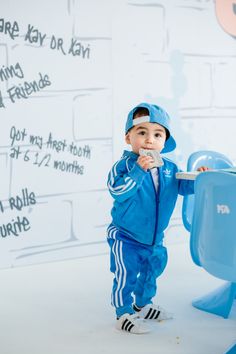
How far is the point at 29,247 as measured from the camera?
10.4ft

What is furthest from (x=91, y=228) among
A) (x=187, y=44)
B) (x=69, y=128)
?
(x=187, y=44)

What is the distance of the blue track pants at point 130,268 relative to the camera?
7.47ft

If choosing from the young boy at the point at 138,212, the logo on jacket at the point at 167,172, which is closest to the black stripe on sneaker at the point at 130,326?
the young boy at the point at 138,212

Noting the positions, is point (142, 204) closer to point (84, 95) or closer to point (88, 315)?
point (88, 315)

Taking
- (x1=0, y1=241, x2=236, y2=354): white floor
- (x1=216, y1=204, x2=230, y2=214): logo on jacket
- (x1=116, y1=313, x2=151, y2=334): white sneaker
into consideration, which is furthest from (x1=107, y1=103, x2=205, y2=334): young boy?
(x1=216, y1=204, x2=230, y2=214): logo on jacket

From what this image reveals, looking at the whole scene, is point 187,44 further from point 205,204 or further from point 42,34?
point 205,204

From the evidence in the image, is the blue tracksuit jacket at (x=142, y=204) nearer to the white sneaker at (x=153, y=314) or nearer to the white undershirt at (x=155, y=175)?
the white undershirt at (x=155, y=175)

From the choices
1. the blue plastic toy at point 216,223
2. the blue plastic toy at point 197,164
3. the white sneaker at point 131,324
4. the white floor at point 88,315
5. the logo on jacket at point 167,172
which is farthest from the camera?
the blue plastic toy at point 197,164

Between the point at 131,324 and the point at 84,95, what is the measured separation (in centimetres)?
137

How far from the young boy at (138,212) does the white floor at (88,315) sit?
12 cm

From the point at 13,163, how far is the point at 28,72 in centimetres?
44

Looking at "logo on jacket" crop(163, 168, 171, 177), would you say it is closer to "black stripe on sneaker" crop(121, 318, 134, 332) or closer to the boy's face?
the boy's face

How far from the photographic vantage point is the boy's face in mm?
2285

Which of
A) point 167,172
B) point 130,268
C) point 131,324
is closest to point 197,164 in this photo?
point 167,172
